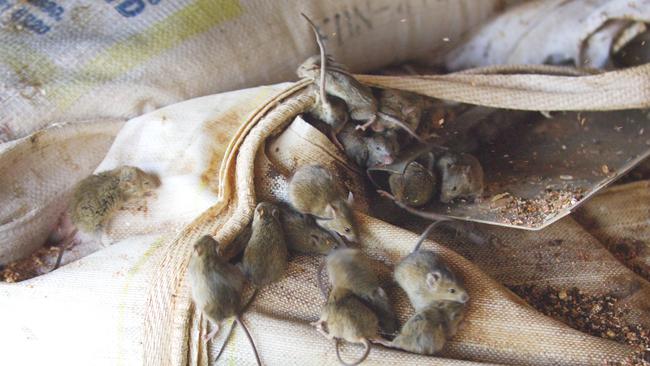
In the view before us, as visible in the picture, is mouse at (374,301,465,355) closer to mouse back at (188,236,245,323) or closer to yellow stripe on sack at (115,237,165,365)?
mouse back at (188,236,245,323)

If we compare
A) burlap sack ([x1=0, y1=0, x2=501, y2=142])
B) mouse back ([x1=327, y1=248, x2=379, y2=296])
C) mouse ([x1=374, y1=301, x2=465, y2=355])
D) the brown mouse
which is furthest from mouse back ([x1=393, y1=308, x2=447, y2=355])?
burlap sack ([x1=0, y1=0, x2=501, y2=142])

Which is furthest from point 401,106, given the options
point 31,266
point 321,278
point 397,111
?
point 31,266

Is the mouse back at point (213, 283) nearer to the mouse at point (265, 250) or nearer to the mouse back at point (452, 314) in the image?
the mouse at point (265, 250)

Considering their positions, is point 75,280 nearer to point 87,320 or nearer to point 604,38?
point 87,320

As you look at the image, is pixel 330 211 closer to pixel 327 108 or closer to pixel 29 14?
pixel 327 108

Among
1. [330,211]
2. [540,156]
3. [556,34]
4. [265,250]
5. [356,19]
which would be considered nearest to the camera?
[265,250]

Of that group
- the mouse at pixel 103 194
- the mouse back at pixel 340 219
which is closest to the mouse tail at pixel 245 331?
the mouse back at pixel 340 219
